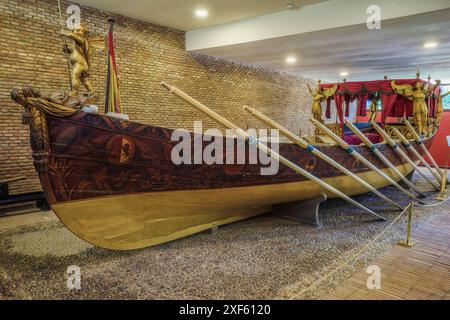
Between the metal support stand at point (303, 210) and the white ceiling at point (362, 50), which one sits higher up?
the white ceiling at point (362, 50)

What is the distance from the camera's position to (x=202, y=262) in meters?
3.01

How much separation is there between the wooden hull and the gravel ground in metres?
0.25

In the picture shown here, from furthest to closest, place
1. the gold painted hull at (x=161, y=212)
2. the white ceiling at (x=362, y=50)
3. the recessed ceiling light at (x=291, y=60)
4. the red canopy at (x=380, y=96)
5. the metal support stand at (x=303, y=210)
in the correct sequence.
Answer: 1. the recessed ceiling light at (x=291, y=60)
2. the red canopy at (x=380, y=96)
3. the white ceiling at (x=362, y=50)
4. the metal support stand at (x=303, y=210)
5. the gold painted hull at (x=161, y=212)

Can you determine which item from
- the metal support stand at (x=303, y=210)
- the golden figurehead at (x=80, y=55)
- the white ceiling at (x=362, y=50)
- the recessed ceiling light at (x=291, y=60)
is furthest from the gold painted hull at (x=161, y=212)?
the recessed ceiling light at (x=291, y=60)

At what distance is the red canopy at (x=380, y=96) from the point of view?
5965 mm

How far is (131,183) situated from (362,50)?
676 centimetres

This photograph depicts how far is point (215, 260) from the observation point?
3.06 meters

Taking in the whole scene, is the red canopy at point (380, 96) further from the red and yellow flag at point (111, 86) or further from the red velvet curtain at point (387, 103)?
the red and yellow flag at point (111, 86)

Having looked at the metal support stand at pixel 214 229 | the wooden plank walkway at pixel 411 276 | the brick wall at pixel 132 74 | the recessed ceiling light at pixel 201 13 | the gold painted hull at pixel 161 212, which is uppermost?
the recessed ceiling light at pixel 201 13

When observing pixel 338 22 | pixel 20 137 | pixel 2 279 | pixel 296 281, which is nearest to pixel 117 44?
pixel 20 137

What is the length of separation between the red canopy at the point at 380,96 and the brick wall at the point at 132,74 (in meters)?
3.15

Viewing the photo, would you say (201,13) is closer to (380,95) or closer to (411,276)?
(380,95)

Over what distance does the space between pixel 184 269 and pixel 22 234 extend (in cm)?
225

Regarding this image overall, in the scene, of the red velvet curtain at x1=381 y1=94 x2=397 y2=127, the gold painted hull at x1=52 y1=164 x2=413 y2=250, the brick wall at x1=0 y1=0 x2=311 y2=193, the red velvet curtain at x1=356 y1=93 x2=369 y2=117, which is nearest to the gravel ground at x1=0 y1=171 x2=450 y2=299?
the gold painted hull at x1=52 y1=164 x2=413 y2=250
